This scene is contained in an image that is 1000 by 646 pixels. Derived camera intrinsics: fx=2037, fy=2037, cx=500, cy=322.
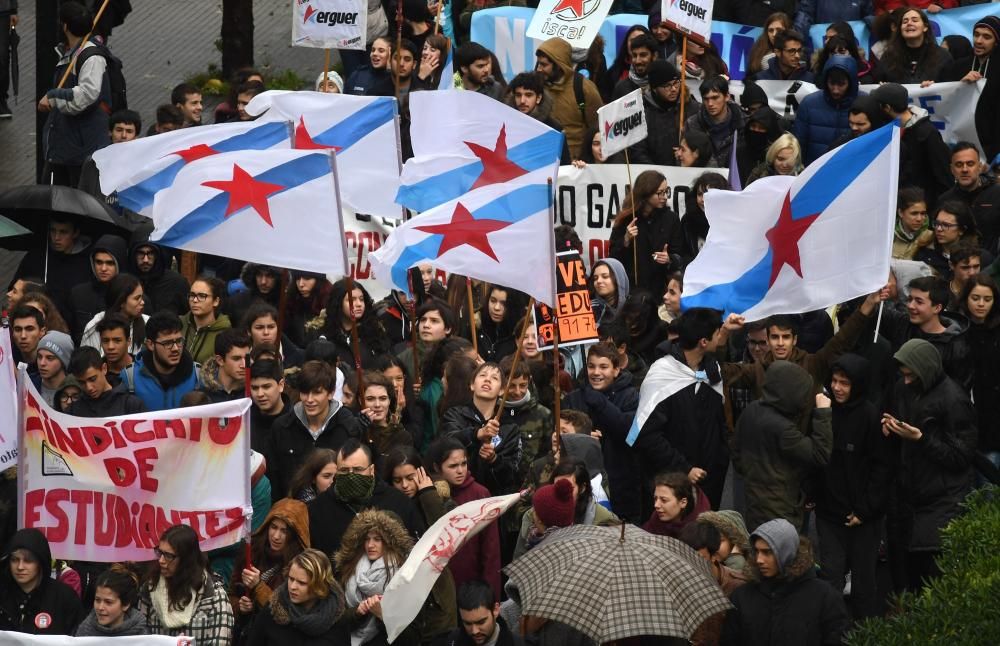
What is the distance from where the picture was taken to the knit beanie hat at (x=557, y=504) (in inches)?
409

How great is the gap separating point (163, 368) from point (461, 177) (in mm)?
2491

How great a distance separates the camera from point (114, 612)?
9.74 metres

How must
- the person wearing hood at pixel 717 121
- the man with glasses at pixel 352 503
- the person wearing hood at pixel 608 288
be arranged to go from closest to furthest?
the man with glasses at pixel 352 503, the person wearing hood at pixel 608 288, the person wearing hood at pixel 717 121

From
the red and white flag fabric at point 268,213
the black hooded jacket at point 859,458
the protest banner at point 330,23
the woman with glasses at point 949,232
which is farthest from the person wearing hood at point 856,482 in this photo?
the protest banner at point 330,23

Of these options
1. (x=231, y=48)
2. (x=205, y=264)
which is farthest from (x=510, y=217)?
(x=231, y=48)

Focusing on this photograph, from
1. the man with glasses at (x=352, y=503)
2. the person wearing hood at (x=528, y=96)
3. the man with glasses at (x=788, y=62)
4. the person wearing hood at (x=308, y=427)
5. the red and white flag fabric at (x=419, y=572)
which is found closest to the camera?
the red and white flag fabric at (x=419, y=572)

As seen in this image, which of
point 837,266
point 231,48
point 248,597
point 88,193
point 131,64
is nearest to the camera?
point 248,597

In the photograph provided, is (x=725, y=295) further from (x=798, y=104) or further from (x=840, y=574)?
(x=798, y=104)

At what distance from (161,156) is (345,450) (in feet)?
9.88

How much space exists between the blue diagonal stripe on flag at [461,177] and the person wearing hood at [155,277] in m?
1.84

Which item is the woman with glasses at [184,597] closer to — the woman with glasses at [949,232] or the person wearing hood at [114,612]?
the person wearing hood at [114,612]

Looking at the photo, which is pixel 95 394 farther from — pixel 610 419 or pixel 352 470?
pixel 610 419

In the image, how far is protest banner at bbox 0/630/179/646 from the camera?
9.36 m

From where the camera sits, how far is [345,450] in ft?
35.0
